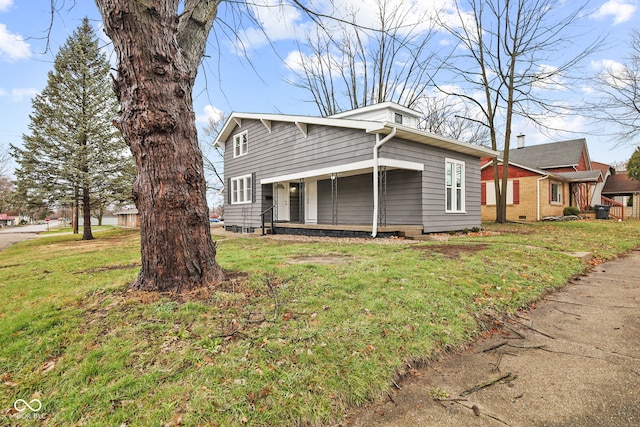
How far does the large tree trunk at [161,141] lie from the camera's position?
3283 millimetres

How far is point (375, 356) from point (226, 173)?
15.4 metres

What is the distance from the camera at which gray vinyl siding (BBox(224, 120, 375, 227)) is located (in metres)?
9.96

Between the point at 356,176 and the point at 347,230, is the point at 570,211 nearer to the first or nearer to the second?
the point at 356,176

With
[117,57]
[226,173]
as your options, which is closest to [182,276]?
[117,57]

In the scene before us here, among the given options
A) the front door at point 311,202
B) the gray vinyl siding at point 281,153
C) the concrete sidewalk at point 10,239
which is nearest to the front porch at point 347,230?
the front door at point 311,202

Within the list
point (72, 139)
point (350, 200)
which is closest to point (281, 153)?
point (350, 200)

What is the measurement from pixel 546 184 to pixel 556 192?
2607 mm

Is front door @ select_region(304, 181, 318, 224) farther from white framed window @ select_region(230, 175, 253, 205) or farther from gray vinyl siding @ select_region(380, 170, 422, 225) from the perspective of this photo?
gray vinyl siding @ select_region(380, 170, 422, 225)

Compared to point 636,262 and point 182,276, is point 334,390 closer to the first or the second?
point 182,276

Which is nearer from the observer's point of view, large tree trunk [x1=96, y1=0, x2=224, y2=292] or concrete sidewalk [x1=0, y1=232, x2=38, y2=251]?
large tree trunk [x1=96, y1=0, x2=224, y2=292]

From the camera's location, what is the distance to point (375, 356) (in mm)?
2475

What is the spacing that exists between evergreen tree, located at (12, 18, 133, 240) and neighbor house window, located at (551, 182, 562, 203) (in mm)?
25688

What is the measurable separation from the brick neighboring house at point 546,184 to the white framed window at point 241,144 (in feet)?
49.2

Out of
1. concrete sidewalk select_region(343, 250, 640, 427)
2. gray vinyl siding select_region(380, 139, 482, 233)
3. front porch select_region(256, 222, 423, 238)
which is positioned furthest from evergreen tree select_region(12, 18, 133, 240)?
concrete sidewalk select_region(343, 250, 640, 427)
